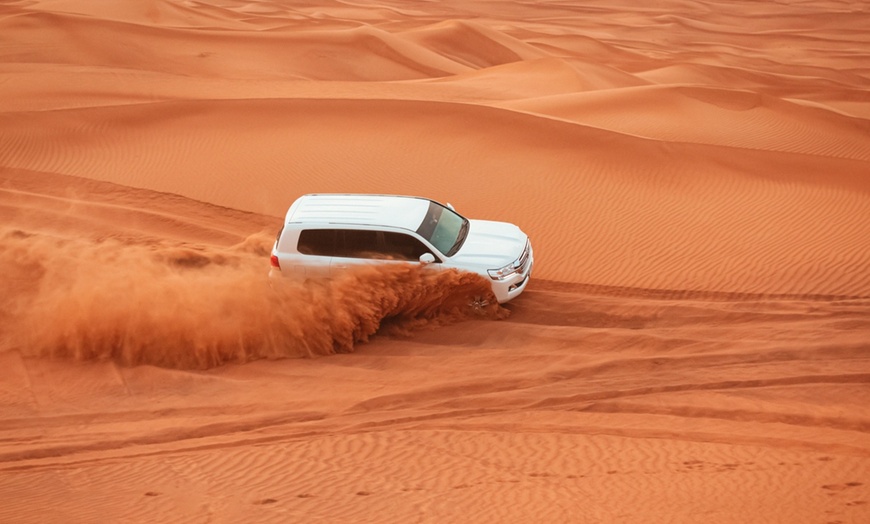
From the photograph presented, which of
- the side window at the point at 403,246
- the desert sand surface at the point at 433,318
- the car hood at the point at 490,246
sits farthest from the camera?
the car hood at the point at 490,246

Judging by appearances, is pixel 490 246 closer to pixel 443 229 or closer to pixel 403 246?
pixel 443 229

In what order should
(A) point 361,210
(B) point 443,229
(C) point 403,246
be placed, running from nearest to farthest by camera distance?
(C) point 403,246, (A) point 361,210, (B) point 443,229

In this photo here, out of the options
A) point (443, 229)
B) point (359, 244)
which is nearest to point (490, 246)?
point (443, 229)

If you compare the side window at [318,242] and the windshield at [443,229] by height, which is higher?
the windshield at [443,229]

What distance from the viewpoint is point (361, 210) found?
1033cm

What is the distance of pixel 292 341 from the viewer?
984 cm

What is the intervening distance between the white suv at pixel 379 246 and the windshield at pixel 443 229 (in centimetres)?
2

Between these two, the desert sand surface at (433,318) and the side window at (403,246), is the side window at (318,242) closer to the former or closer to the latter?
the desert sand surface at (433,318)

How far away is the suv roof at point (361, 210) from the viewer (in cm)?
1009

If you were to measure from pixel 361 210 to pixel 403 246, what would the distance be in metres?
0.82

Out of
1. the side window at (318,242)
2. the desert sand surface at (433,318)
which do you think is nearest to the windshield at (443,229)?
the desert sand surface at (433,318)

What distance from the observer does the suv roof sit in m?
10.1

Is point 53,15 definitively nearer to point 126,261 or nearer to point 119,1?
point 119,1

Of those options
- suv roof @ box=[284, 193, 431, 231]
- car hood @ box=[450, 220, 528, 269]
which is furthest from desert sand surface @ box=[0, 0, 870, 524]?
suv roof @ box=[284, 193, 431, 231]
